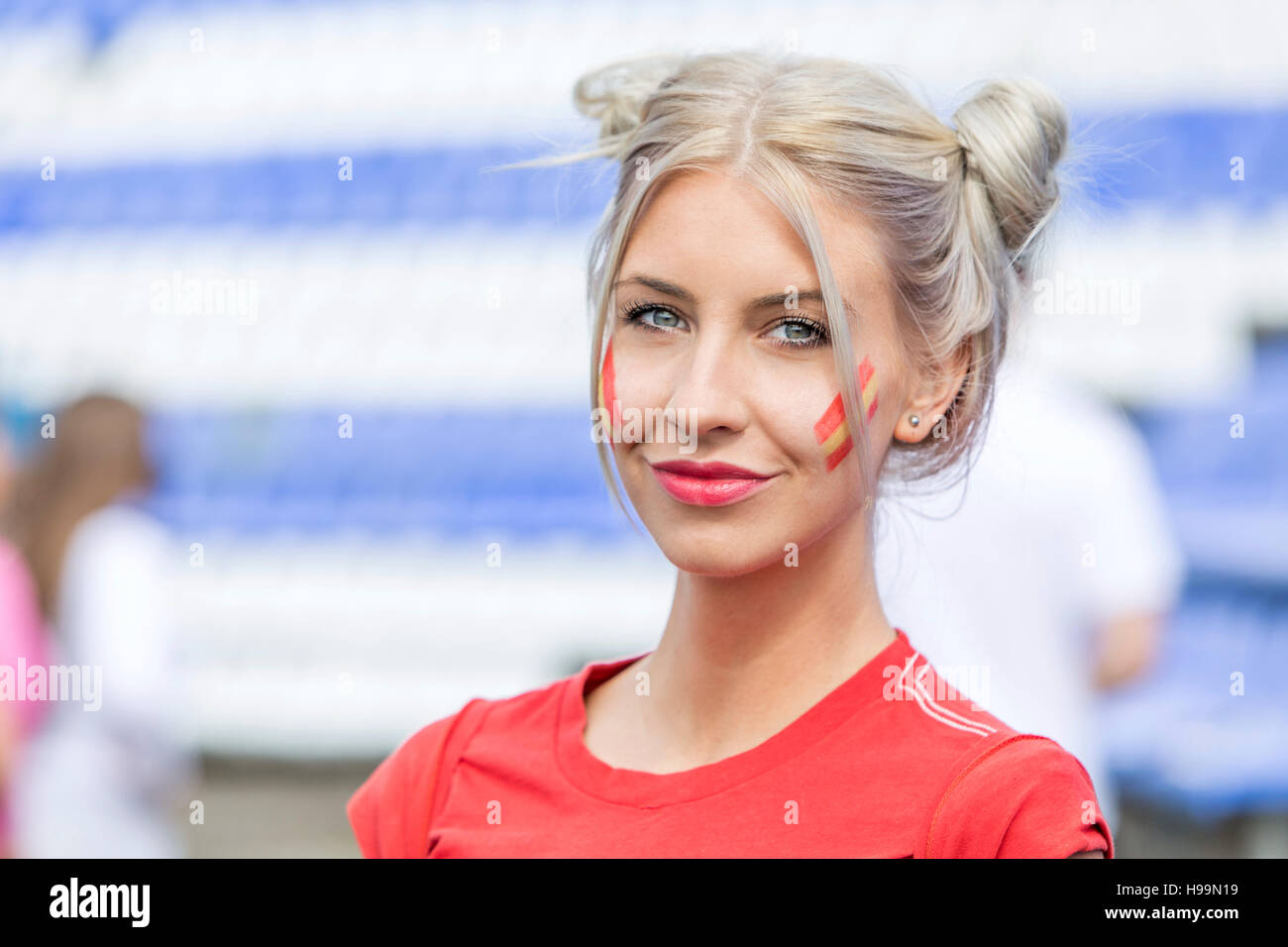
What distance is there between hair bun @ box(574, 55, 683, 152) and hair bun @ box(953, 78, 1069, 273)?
32cm

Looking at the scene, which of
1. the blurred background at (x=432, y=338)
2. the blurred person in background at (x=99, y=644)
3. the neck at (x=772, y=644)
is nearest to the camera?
the neck at (x=772, y=644)

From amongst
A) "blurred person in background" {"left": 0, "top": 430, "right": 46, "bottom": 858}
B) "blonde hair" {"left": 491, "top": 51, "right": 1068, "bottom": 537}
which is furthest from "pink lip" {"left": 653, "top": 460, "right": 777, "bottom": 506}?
"blurred person in background" {"left": 0, "top": 430, "right": 46, "bottom": 858}

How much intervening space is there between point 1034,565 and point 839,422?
1314 mm

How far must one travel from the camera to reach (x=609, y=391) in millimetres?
1397

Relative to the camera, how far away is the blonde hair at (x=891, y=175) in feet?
4.26

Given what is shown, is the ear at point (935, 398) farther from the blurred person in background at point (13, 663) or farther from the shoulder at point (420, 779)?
the blurred person in background at point (13, 663)

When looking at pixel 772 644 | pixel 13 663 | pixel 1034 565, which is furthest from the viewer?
pixel 13 663

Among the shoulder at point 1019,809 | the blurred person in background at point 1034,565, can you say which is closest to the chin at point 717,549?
the shoulder at point 1019,809

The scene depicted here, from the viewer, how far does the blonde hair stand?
1298 mm

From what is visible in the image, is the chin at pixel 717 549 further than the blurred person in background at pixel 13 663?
No

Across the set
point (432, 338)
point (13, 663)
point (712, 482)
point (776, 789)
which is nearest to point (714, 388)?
point (712, 482)

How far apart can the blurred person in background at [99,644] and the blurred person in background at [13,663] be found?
6 centimetres

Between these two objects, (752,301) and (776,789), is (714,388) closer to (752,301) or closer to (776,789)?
(752,301)

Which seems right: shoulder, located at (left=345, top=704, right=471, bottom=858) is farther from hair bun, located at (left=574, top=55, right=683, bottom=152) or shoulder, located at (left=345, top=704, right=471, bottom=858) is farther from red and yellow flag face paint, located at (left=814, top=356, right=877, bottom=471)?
hair bun, located at (left=574, top=55, right=683, bottom=152)
